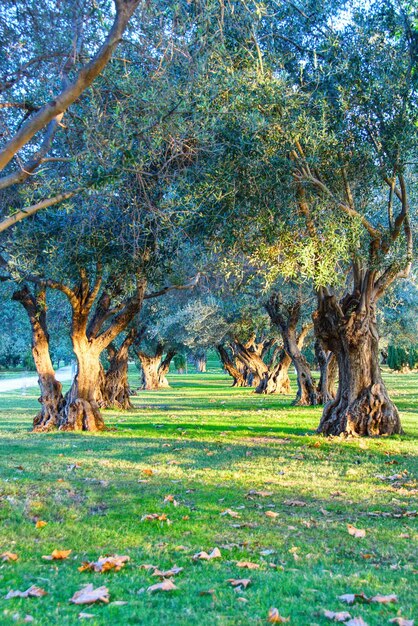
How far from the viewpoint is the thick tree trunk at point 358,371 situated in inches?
634

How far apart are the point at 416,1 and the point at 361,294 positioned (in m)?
6.62

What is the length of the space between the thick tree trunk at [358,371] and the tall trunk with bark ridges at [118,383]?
47.3 feet

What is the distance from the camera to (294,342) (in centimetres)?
2962

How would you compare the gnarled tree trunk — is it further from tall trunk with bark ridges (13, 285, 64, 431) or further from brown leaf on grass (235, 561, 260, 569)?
brown leaf on grass (235, 561, 260, 569)

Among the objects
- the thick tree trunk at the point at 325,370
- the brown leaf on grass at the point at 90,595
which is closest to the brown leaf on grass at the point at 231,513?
the brown leaf on grass at the point at 90,595

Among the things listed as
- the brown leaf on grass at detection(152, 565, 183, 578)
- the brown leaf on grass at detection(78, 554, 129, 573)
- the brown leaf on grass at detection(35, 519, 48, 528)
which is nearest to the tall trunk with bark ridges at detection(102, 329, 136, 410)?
the brown leaf on grass at detection(35, 519, 48, 528)

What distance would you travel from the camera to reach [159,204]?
11141mm

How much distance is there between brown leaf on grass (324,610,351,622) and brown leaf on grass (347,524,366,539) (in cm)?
265

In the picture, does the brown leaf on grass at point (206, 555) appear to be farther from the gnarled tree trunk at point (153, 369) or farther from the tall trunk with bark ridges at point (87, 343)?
the gnarled tree trunk at point (153, 369)

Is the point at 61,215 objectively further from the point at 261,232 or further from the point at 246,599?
the point at 246,599

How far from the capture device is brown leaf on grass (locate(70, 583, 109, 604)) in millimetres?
4855

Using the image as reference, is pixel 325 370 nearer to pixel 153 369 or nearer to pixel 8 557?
pixel 8 557

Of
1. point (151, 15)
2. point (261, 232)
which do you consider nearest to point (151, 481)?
point (261, 232)

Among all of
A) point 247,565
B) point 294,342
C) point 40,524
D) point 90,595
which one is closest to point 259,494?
point 40,524
